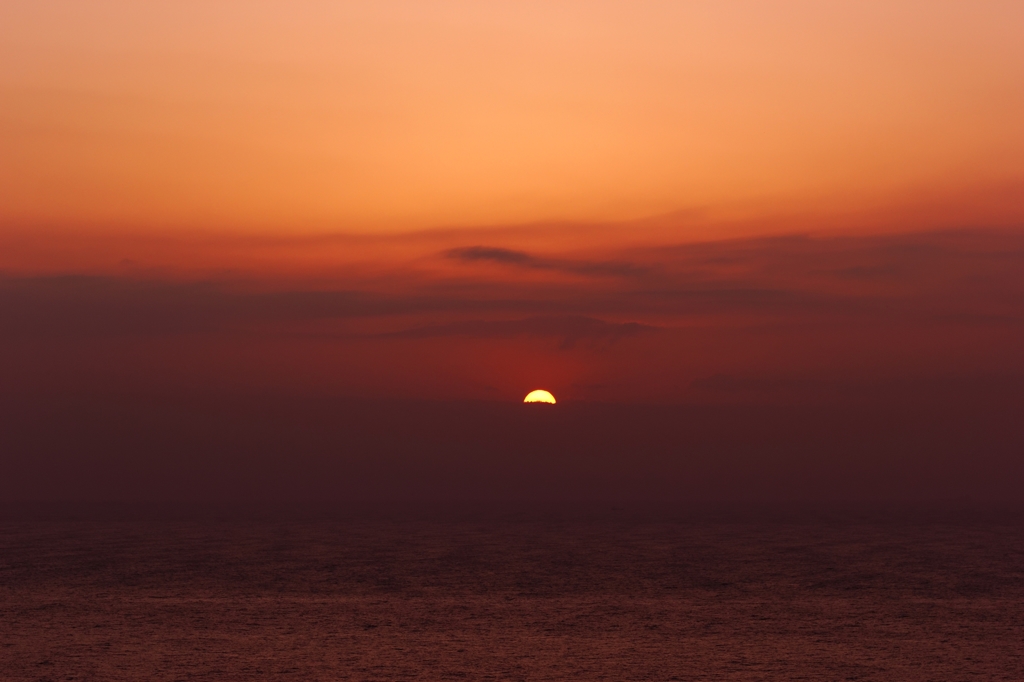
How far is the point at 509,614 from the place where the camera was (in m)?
32.0

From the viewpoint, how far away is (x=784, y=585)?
40.3m

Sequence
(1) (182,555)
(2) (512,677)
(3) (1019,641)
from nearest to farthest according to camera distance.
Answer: (2) (512,677)
(3) (1019,641)
(1) (182,555)

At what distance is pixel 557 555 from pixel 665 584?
16.0 m

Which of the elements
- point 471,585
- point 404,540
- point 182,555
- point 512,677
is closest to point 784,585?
point 471,585

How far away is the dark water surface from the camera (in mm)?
23516

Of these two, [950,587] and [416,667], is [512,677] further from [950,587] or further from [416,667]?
[950,587]

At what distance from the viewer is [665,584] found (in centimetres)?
4091

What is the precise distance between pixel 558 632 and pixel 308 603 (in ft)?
29.9

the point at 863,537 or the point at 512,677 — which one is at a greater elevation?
the point at 512,677

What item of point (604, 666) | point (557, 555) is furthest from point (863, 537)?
point (604, 666)

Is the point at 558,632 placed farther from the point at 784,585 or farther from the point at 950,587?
the point at 950,587

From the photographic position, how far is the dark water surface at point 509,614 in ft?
77.2

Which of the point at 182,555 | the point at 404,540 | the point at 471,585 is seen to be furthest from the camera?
the point at 404,540

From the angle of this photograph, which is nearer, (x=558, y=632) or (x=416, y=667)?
(x=416, y=667)
